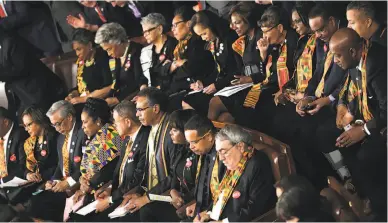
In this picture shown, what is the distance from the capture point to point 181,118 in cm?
638

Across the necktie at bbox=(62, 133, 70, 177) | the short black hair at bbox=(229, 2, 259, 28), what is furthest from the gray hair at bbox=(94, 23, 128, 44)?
the short black hair at bbox=(229, 2, 259, 28)

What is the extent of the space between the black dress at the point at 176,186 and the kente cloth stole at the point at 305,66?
836 mm

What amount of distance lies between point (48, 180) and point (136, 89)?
Answer: 96 cm

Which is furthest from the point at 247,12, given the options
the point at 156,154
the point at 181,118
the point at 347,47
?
the point at 347,47

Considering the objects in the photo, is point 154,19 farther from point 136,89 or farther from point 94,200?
point 94,200

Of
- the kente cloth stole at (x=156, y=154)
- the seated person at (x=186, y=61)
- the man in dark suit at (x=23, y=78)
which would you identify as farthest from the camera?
the man in dark suit at (x=23, y=78)

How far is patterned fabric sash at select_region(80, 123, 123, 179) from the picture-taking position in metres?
7.10

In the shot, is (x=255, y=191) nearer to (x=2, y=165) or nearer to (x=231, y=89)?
(x=231, y=89)

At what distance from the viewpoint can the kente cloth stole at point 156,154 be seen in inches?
261

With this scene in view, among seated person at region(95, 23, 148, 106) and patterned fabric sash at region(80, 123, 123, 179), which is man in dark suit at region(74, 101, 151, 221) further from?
seated person at region(95, 23, 148, 106)

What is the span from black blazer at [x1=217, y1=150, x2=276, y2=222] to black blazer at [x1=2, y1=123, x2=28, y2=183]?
236 cm

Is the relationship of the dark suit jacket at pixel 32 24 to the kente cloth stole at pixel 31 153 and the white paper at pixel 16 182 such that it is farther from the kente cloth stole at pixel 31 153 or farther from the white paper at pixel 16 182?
the white paper at pixel 16 182

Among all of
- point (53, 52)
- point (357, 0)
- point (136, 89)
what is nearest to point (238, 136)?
point (357, 0)

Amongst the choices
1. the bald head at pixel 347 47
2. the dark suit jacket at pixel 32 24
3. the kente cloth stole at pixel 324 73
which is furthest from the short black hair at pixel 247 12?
the dark suit jacket at pixel 32 24
